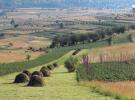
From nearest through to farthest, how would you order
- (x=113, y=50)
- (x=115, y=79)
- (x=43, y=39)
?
1. (x=115, y=79)
2. (x=113, y=50)
3. (x=43, y=39)

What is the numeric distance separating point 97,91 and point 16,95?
7.90m

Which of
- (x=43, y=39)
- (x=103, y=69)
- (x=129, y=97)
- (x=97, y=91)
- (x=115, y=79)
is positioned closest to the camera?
(x=129, y=97)

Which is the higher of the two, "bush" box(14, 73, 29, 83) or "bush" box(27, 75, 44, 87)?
"bush" box(27, 75, 44, 87)

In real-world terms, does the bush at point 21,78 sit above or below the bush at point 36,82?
below

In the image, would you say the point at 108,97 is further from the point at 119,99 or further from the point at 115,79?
the point at 115,79

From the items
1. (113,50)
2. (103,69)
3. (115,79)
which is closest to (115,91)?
(115,79)

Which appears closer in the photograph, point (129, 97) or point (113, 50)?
point (129, 97)

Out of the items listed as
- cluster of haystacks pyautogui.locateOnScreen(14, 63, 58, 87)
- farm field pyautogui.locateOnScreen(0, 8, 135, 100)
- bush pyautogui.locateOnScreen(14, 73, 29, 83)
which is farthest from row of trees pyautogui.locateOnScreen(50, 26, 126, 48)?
bush pyautogui.locateOnScreen(14, 73, 29, 83)

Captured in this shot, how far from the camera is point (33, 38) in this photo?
19000 cm

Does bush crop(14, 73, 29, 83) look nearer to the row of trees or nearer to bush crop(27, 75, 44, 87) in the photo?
bush crop(27, 75, 44, 87)

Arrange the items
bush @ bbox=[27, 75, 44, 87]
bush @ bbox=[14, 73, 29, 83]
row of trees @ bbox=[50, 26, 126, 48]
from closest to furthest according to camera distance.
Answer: bush @ bbox=[27, 75, 44, 87] → bush @ bbox=[14, 73, 29, 83] → row of trees @ bbox=[50, 26, 126, 48]

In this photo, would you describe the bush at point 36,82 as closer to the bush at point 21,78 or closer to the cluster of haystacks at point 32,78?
the cluster of haystacks at point 32,78

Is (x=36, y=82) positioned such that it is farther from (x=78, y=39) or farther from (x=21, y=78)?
(x=78, y=39)

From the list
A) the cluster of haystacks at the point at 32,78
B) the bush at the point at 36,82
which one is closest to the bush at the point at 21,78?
the cluster of haystacks at the point at 32,78
